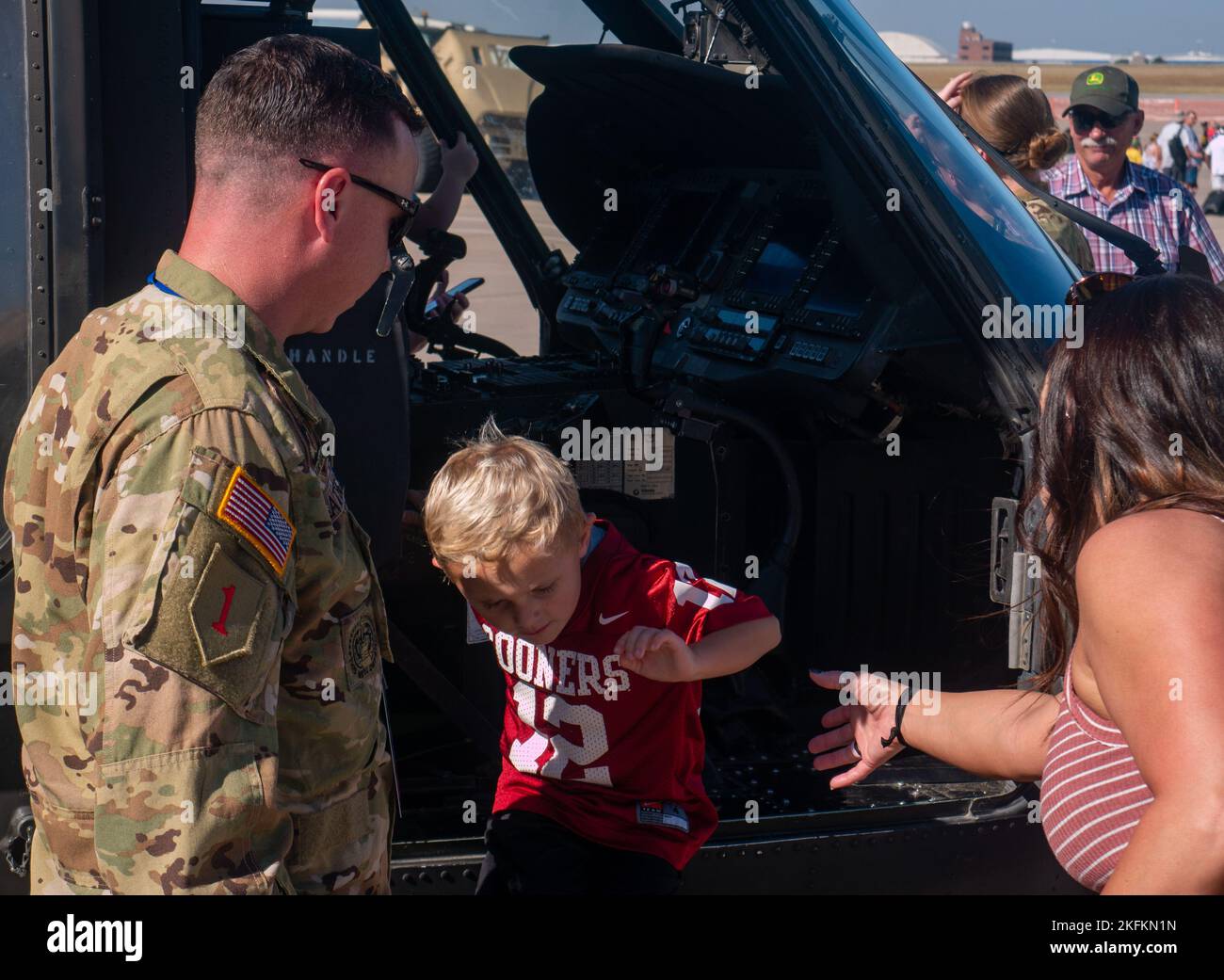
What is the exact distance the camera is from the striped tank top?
1.44m

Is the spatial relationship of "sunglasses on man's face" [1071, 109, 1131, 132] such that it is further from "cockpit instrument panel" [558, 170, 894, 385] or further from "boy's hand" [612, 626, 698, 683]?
"boy's hand" [612, 626, 698, 683]

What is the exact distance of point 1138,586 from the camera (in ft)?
4.23

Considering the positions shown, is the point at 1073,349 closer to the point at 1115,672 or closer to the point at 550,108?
the point at 1115,672

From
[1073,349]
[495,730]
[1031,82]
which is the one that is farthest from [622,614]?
[1031,82]

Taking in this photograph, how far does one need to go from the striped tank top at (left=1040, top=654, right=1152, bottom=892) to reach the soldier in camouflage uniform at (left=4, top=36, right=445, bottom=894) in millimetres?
792

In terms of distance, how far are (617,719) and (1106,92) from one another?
3.92m

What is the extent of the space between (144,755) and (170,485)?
254 mm

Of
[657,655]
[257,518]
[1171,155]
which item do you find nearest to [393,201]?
[257,518]

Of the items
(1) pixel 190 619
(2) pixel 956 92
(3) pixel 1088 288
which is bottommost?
(1) pixel 190 619

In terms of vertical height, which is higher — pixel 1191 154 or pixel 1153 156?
pixel 1191 154

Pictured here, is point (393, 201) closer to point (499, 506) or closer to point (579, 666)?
point (499, 506)

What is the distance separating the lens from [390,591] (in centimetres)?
301

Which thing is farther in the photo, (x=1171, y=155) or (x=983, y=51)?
(x=983, y=51)

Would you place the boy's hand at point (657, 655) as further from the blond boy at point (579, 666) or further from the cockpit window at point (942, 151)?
the cockpit window at point (942, 151)
